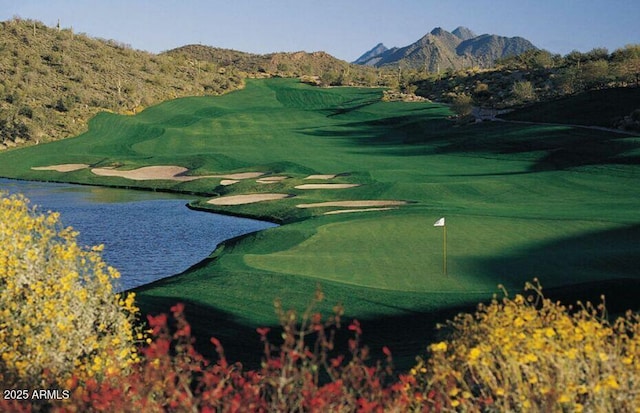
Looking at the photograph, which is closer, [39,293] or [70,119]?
[39,293]

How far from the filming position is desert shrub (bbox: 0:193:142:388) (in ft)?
30.2

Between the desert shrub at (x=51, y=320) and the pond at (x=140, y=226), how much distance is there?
1233cm

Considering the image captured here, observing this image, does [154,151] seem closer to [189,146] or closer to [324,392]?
[189,146]

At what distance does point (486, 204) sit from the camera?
40.4 metres

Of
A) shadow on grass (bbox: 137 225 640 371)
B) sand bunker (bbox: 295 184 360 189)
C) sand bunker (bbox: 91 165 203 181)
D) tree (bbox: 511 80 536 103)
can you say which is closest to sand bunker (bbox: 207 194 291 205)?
sand bunker (bbox: 295 184 360 189)

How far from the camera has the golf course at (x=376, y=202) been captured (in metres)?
19.9

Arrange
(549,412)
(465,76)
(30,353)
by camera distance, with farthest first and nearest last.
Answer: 1. (465,76)
2. (30,353)
3. (549,412)

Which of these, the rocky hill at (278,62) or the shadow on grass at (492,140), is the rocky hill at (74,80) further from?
the rocky hill at (278,62)

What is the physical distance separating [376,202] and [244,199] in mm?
8480

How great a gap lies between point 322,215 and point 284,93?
8240 centimetres

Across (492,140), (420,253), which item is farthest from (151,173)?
(420,253)

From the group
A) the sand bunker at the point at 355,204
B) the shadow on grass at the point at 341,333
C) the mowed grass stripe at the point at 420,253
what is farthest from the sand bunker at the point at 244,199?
the shadow on grass at the point at 341,333

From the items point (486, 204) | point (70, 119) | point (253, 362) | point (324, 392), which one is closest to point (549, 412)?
point (324, 392)

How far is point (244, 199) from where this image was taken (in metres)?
46.3
